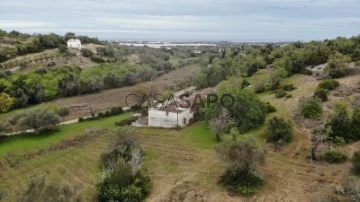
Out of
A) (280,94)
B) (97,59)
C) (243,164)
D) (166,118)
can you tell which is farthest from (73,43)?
(243,164)

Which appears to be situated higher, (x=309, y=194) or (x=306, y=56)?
(x=306, y=56)

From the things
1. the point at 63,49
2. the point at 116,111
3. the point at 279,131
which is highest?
the point at 63,49

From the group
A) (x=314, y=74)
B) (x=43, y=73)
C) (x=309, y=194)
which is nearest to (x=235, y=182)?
(x=309, y=194)

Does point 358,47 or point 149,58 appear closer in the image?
point 358,47

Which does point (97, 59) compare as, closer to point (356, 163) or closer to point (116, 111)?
point (116, 111)

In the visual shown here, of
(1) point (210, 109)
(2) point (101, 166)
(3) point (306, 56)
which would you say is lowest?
(2) point (101, 166)

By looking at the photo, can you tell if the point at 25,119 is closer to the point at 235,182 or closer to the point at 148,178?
the point at 148,178

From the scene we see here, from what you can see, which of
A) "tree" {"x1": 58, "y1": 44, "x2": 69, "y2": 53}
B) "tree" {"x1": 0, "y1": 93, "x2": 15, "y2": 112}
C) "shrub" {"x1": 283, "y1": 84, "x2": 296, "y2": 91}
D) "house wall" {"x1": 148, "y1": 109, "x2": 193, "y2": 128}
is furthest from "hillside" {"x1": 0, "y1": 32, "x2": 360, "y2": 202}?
"tree" {"x1": 58, "y1": 44, "x2": 69, "y2": 53}
